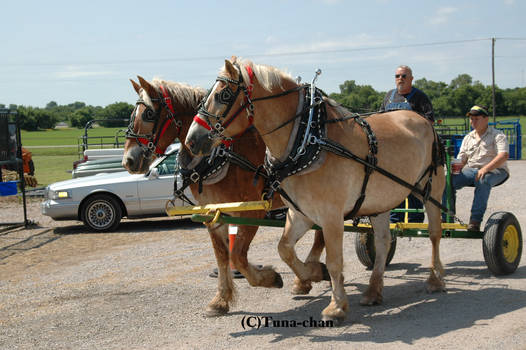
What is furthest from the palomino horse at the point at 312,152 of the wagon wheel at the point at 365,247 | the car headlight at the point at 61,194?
the car headlight at the point at 61,194

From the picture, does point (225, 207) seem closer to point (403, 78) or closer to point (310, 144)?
point (310, 144)

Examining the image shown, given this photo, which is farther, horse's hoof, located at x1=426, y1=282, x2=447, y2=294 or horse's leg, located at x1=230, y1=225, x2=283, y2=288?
horse's hoof, located at x1=426, y1=282, x2=447, y2=294

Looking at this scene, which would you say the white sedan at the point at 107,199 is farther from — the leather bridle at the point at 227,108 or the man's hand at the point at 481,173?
the leather bridle at the point at 227,108

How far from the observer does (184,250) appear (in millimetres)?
9164

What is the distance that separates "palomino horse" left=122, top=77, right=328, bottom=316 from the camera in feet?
18.0

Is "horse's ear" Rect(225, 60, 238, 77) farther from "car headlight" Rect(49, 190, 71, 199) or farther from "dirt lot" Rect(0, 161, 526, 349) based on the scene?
"car headlight" Rect(49, 190, 71, 199)

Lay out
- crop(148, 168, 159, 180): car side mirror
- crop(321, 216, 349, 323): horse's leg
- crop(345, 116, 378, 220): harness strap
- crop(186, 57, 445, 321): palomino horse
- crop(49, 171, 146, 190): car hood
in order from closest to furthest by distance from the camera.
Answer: crop(186, 57, 445, 321): palomino horse
crop(321, 216, 349, 323): horse's leg
crop(345, 116, 378, 220): harness strap
crop(148, 168, 159, 180): car side mirror
crop(49, 171, 146, 190): car hood

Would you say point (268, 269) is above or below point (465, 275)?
above

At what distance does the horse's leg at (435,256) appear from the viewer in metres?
6.01

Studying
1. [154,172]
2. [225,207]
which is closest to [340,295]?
[225,207]

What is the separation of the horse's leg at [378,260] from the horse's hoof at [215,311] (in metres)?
1.46

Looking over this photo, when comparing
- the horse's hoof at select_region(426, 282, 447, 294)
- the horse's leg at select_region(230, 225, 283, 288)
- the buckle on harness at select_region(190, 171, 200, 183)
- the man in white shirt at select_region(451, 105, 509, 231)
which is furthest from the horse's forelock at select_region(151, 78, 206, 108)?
the man in white shirt at select_region(451, 105, 509, 231)

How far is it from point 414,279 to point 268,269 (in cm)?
222

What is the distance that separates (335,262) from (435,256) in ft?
6.00
